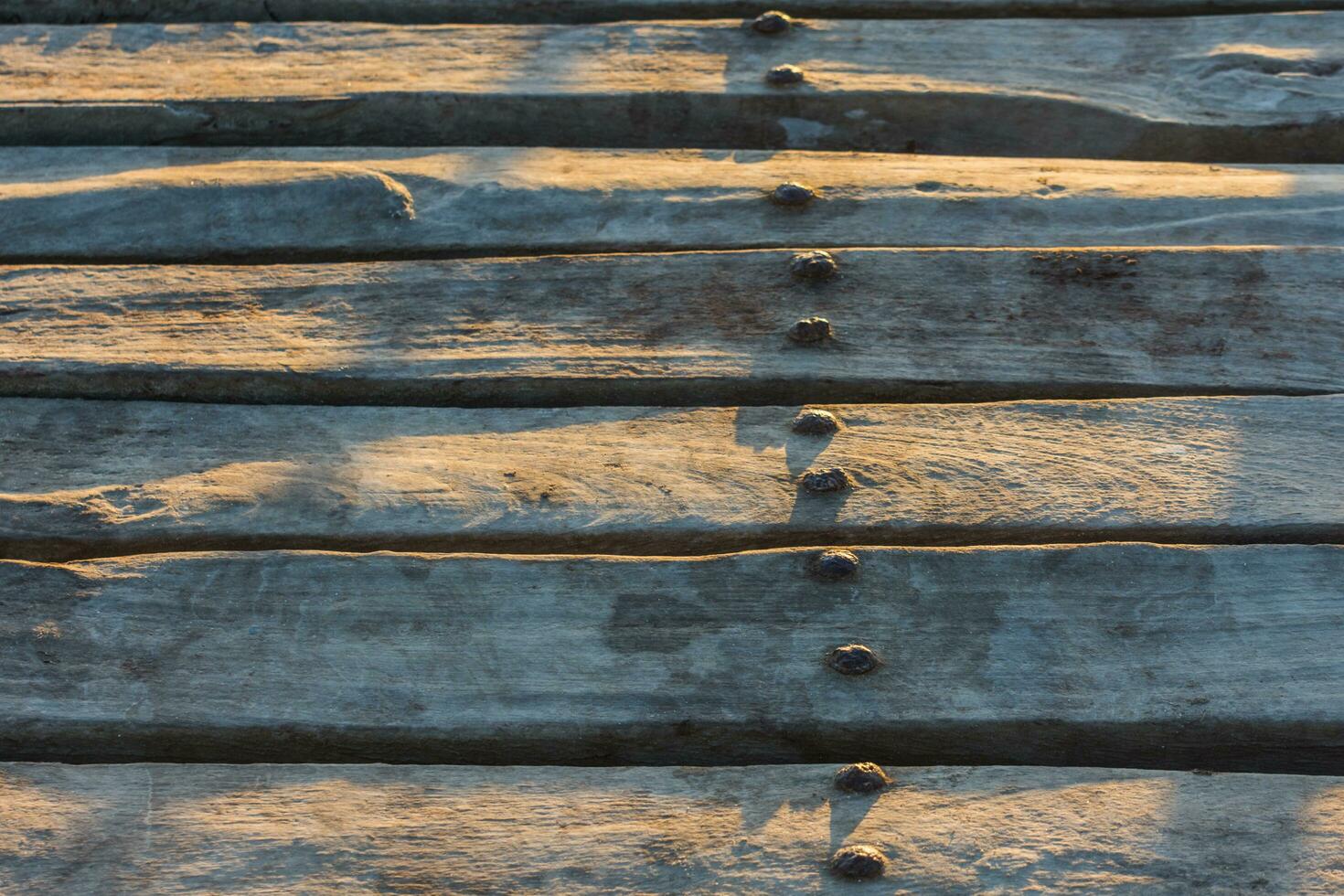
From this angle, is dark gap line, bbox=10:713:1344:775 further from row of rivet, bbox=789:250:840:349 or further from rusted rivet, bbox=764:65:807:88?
rusted rivet, bbox=764:65:807:88

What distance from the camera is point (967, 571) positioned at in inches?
68.7

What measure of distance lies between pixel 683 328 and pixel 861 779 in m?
0.80

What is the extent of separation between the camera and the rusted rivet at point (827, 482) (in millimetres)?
1829

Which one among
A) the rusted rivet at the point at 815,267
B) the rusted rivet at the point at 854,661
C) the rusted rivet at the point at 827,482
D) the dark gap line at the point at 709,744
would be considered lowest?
the dark gap line at the point at 709,744

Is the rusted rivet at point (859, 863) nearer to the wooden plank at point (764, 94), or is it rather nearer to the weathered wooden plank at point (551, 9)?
the wooden plank at point (764, 94)

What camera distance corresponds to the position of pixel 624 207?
88.4 inches

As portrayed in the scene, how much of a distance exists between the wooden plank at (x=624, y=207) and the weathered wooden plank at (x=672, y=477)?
0.39 m

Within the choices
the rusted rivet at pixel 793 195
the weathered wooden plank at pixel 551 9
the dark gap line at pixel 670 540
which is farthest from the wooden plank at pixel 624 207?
the dark gap line at pixel 670 540

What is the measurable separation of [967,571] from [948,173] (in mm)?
869

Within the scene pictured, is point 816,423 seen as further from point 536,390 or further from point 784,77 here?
point 784,77

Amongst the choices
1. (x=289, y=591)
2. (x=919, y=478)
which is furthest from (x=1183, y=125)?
(x=289, y=591)

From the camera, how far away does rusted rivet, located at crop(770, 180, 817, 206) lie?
2.22 m

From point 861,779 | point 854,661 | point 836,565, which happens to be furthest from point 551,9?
point 861,779

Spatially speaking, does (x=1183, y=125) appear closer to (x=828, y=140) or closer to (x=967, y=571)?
(x=828, y=140)
